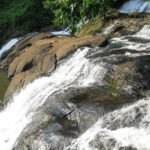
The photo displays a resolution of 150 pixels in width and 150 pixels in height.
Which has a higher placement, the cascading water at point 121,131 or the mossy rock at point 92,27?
the cascading water at point 121,131

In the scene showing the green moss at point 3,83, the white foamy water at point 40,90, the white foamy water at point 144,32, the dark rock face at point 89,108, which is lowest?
the green moss at point 3,83

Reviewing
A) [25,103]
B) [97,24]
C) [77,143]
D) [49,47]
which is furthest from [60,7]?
[77,143]

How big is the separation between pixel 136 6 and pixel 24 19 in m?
11.0

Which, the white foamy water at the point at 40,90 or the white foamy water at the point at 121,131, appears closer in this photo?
the white foamy water at the point at 121,131

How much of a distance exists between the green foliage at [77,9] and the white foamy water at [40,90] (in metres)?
4.94

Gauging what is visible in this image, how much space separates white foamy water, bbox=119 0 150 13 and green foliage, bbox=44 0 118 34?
2866 millimetres

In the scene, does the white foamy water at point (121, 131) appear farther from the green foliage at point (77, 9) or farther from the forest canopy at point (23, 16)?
the forest canopy at point (23, 16)

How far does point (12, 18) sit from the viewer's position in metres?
32.7

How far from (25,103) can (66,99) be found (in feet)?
9.67

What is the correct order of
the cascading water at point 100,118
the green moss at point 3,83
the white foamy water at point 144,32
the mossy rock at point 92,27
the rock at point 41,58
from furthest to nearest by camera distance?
the mossy rock at point 92,27
the green moss at point 3,83
the white foamy water at point 144,32
the rock at point 41,58
the cascading water at point 100,118

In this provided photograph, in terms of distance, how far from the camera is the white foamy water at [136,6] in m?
23.5

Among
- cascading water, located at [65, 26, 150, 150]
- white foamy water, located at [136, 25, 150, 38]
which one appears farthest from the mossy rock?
cascading water, located at [65, 26, 150, 150]

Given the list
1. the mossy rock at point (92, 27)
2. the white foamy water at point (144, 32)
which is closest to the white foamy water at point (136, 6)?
the mossy rock at point (92, 27)

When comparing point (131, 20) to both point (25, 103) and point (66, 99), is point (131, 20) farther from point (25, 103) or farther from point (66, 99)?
point (66, 99)
